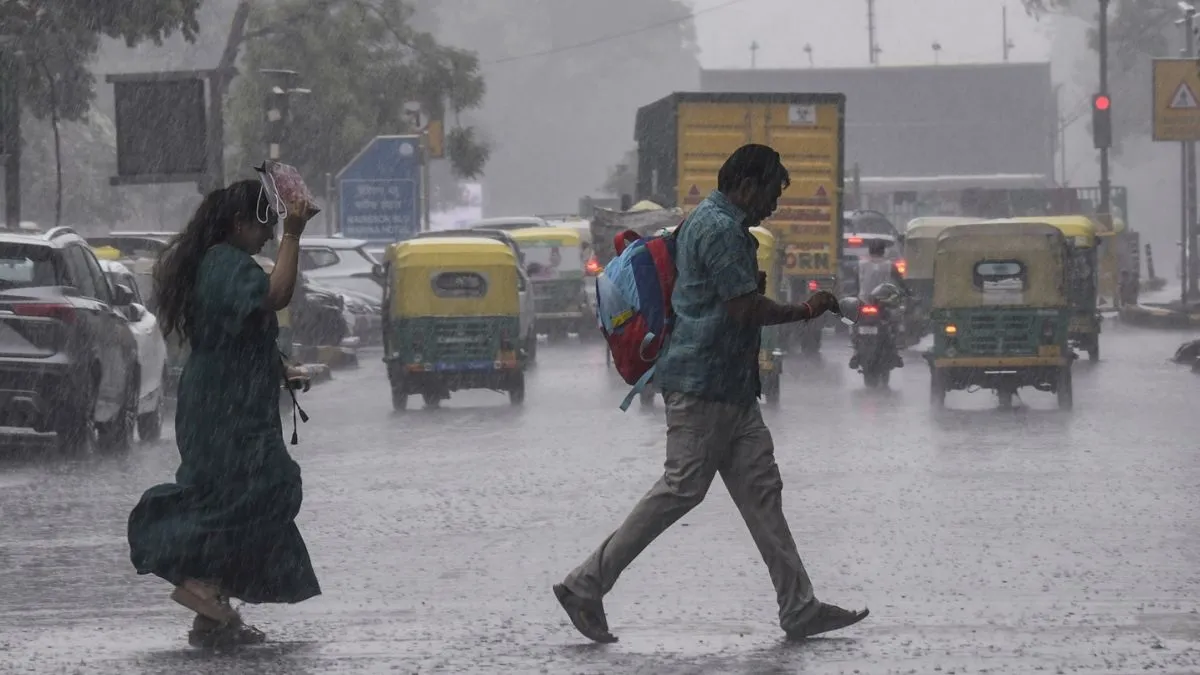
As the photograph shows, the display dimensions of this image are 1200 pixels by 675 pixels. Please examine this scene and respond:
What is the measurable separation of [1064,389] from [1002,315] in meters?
0.85

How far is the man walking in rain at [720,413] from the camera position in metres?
8.55

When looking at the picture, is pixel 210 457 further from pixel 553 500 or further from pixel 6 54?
pixel 6 54

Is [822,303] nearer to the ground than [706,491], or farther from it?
farther from it

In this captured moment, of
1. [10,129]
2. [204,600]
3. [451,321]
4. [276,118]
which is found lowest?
[204,600]

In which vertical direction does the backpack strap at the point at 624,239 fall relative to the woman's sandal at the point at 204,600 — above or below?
above

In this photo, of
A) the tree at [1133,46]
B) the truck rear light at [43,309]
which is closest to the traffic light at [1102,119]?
the tree at [1133,46]

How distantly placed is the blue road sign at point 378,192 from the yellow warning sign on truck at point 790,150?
9.80m

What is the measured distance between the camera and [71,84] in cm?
3472

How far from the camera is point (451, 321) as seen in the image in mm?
23719

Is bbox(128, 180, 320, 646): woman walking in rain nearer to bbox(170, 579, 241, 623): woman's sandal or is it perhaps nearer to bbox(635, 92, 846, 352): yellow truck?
bbox(170, 579, 241, 623): woman's sandal

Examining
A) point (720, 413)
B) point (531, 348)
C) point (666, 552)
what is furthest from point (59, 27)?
Answer: point (720, 413)

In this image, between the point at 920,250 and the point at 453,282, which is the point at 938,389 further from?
the point at 920,250

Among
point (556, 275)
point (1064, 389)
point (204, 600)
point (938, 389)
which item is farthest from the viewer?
point (556, 275)

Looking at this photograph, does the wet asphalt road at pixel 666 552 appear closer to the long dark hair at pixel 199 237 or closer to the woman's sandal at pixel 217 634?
the woman's sandal at pixel 217 634
